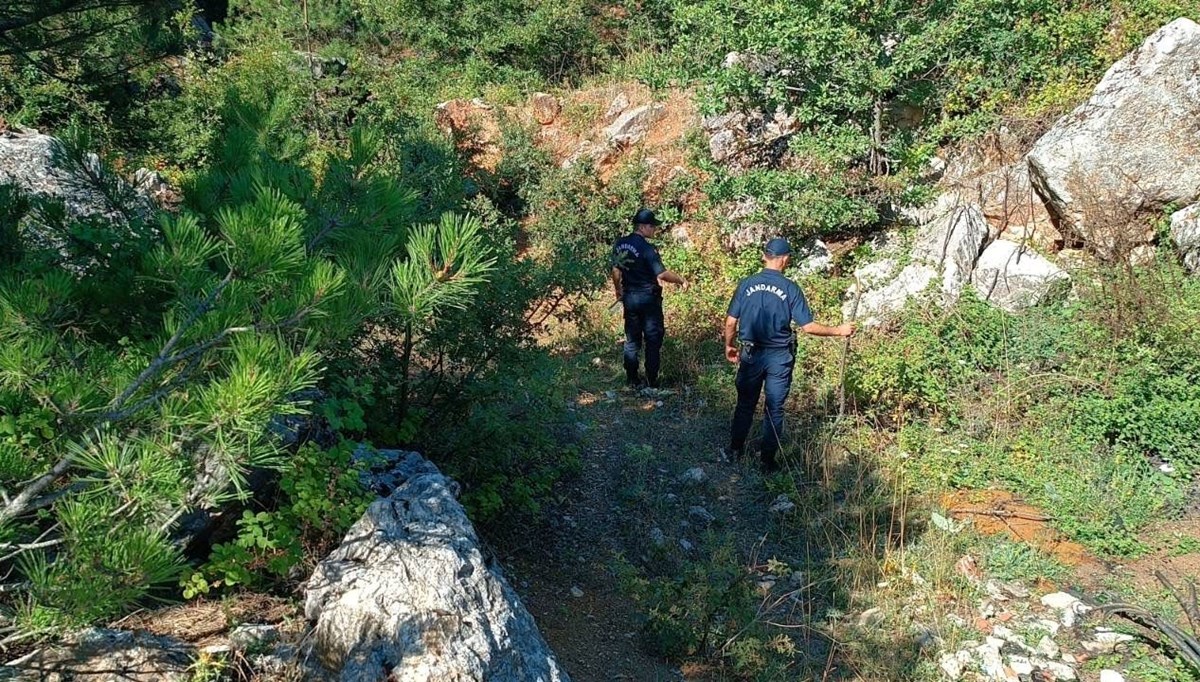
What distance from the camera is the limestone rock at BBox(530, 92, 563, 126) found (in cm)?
1341

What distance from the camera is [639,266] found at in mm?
7273

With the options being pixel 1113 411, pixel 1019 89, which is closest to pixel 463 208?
pixel 1113 411

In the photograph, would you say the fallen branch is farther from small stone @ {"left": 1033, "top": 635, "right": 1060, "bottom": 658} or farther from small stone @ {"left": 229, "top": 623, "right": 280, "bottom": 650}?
small stone @ {"left": 229, "top": 623, "right": 280, "bottom": 650}

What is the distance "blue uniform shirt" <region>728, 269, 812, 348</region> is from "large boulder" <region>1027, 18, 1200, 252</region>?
3.76 m

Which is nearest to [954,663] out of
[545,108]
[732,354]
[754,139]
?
[732,354]

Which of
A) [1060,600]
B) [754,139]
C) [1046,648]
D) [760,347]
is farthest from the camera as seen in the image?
[754,139]

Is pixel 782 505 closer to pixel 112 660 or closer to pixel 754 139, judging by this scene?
pixel 112 660

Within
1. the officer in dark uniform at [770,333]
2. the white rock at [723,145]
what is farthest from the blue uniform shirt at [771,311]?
the white rock at [723,145]

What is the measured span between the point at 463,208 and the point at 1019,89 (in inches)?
283

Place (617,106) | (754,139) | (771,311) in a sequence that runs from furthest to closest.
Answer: (617,106) < (754,139) < (771,311)

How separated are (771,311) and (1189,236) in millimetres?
4445

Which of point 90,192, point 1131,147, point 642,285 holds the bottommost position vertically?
point 642,285

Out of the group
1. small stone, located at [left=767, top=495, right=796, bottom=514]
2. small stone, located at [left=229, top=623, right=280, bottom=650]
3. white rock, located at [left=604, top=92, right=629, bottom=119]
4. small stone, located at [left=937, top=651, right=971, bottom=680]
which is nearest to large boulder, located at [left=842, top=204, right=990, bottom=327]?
small stone, located at [left=767, top=495, right=796, bottom=514]

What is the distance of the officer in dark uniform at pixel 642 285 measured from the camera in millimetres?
7234
